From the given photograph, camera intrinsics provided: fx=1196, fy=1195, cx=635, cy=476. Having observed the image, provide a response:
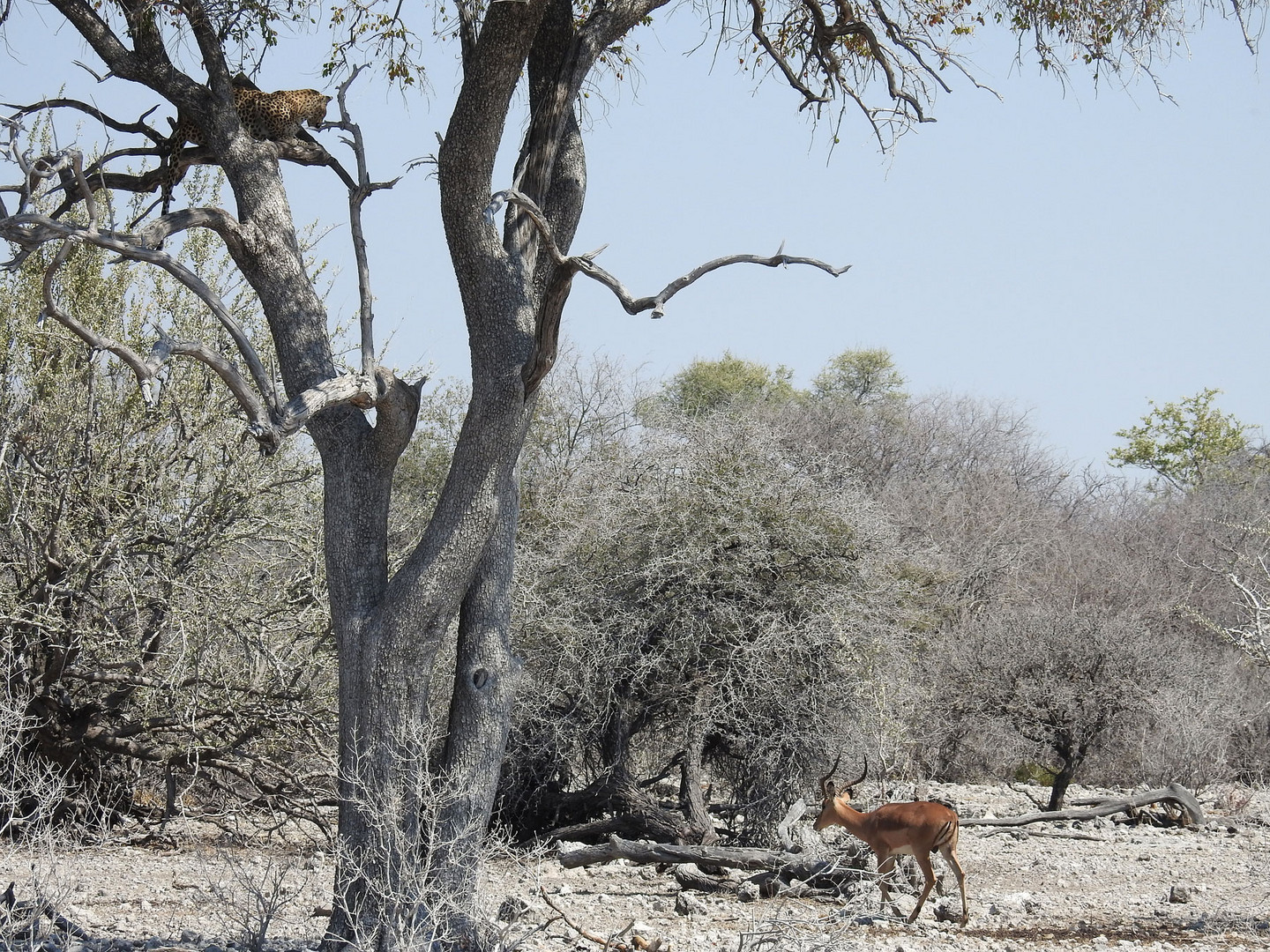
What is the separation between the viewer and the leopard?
19.9 ft

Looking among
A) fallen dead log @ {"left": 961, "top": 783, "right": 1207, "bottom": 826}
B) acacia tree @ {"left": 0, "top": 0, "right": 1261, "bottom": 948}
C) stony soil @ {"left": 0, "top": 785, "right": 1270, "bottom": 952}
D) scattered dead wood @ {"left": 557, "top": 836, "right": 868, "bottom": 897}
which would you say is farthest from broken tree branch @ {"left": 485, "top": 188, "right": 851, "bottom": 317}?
fallen dead log @ {"left": 961, "top": 783, "right": 1207, "bottom": 826}

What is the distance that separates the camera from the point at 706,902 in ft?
26.3

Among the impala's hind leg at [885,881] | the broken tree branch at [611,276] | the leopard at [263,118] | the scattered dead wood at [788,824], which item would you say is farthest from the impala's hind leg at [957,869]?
the leopard at [263,118]

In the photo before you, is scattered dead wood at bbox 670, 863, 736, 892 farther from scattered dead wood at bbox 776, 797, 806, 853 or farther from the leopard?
the leopard

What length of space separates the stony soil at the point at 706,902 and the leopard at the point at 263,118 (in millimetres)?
3512

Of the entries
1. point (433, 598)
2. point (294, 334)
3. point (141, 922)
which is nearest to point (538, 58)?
point (294, 334)

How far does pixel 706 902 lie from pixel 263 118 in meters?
5.59

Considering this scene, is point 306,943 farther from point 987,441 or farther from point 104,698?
point 987,441

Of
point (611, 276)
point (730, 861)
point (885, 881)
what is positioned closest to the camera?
point (611, 276)

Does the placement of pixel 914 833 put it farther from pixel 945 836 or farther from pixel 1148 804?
pixel 1148 804

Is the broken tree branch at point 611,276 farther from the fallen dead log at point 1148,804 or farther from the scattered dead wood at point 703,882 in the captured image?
the fallen dead log at point 1148,804

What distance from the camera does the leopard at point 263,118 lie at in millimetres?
6070

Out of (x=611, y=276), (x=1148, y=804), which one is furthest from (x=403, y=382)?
(x=1148, y=804)

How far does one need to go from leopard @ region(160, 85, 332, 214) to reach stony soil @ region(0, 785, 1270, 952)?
138 inches
